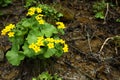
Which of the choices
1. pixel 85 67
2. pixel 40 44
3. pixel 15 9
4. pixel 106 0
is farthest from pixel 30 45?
pixel 106 0

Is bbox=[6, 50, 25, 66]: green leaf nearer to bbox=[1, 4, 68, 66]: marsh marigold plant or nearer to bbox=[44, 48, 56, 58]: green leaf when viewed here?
bbox=[1, 4, 68, 66]: marsh marigold plant

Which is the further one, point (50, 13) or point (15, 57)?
point (50, 13)

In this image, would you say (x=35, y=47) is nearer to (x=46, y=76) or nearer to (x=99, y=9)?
(x=46, y=76)

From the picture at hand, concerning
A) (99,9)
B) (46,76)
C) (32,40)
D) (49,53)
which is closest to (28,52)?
(32,40)

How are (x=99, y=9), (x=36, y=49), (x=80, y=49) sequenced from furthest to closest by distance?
(x=99, y=9) → (x=80, y=49) → (x=36, y=49)

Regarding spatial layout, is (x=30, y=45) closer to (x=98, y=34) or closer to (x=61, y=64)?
(x=61, y=64)

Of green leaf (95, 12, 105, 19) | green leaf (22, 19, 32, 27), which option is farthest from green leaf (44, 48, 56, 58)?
green leaf (95, 12, 105, 19)

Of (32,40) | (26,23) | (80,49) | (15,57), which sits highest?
(26,23)
